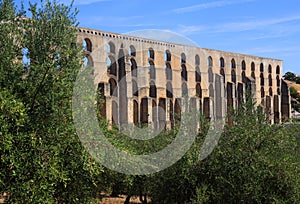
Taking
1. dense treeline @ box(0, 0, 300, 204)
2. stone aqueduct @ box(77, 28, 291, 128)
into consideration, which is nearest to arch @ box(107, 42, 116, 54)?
stone aqueduct @ box(77, 28, 291, 128)

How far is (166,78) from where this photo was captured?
35969 mm

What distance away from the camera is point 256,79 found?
46000 mm

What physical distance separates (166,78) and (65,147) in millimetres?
28838

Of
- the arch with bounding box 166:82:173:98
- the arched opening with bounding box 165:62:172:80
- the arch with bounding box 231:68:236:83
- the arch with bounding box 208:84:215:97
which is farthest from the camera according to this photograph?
the arch with bounding box 231:68:236:83

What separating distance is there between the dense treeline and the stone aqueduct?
12483 millimetres

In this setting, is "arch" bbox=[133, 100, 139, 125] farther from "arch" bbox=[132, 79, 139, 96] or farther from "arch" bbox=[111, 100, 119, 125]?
"arch" bbox=[111, 100, 119, 125]

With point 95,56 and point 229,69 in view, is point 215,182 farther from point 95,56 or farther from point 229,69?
point 229,69

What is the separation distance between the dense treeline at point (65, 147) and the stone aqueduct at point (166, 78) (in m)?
12.5

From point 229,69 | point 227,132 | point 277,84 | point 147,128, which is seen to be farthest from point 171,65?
point 227,132

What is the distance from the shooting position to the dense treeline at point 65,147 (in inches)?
268

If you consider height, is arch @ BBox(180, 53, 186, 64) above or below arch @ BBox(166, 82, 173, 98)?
above

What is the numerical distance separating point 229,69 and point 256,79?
5.00 m

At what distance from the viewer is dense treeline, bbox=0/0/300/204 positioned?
22.3ft

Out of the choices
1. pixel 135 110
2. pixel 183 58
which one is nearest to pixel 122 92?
pixel 135 110
